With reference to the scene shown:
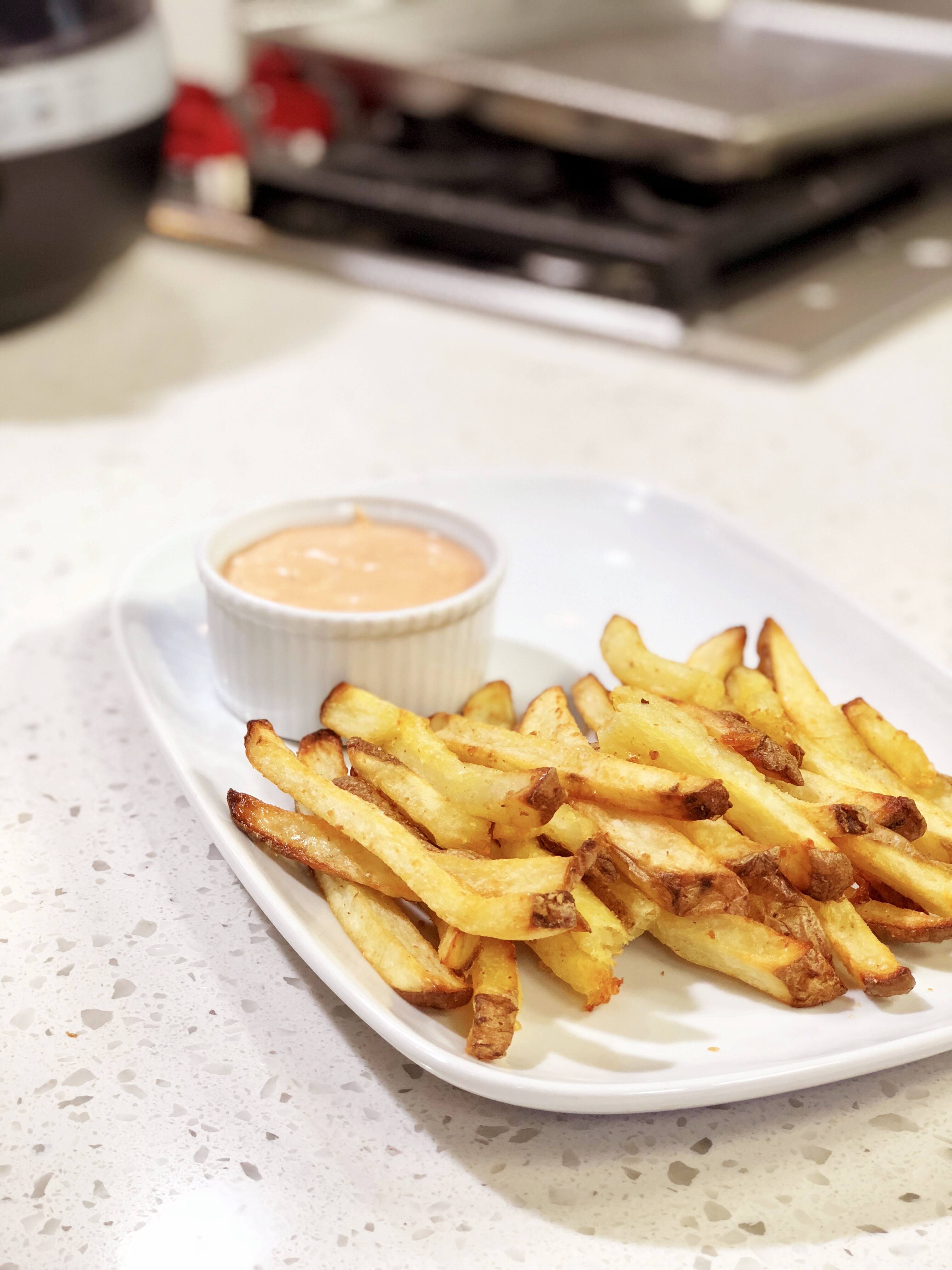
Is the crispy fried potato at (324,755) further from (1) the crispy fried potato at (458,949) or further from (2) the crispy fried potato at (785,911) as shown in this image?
(2) the crispy fried potato at (785,911)

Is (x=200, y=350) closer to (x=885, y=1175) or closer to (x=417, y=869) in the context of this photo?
(x=417, y=869)

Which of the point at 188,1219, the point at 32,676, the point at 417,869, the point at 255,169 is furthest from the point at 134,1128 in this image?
the point at 255,169

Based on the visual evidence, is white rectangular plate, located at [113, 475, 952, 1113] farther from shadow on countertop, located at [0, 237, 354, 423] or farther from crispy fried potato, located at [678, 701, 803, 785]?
shadow on countertop, located at [0, 237, 354, 423]

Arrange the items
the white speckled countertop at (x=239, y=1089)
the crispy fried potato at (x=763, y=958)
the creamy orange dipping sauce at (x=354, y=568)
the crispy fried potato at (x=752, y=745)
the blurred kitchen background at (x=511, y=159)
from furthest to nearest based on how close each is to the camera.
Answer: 1. the blurred kitchen background at (x=511, y=159)
2. the creamy orange dipping sauce at (x=354, y=568)
3. the crispy fried potato at (x=752, y=745)
4. the crispy fried potato at (x=763, y=958)
5. the white speckled countertop at (x=239, y=1089)

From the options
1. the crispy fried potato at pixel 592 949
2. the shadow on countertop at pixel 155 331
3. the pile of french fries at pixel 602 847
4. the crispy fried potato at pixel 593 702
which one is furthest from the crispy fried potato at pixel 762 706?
the shadow on countertop at pixel 155 331

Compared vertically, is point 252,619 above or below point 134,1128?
above

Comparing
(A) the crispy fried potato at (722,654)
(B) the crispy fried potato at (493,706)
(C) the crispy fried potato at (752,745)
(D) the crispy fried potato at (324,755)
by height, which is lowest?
(B) the crispy fried potato at (493,706)

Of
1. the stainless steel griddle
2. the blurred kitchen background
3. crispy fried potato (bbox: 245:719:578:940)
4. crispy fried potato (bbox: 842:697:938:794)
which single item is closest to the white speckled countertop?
crispy fried potato (bbox: 245:719:578:940)
